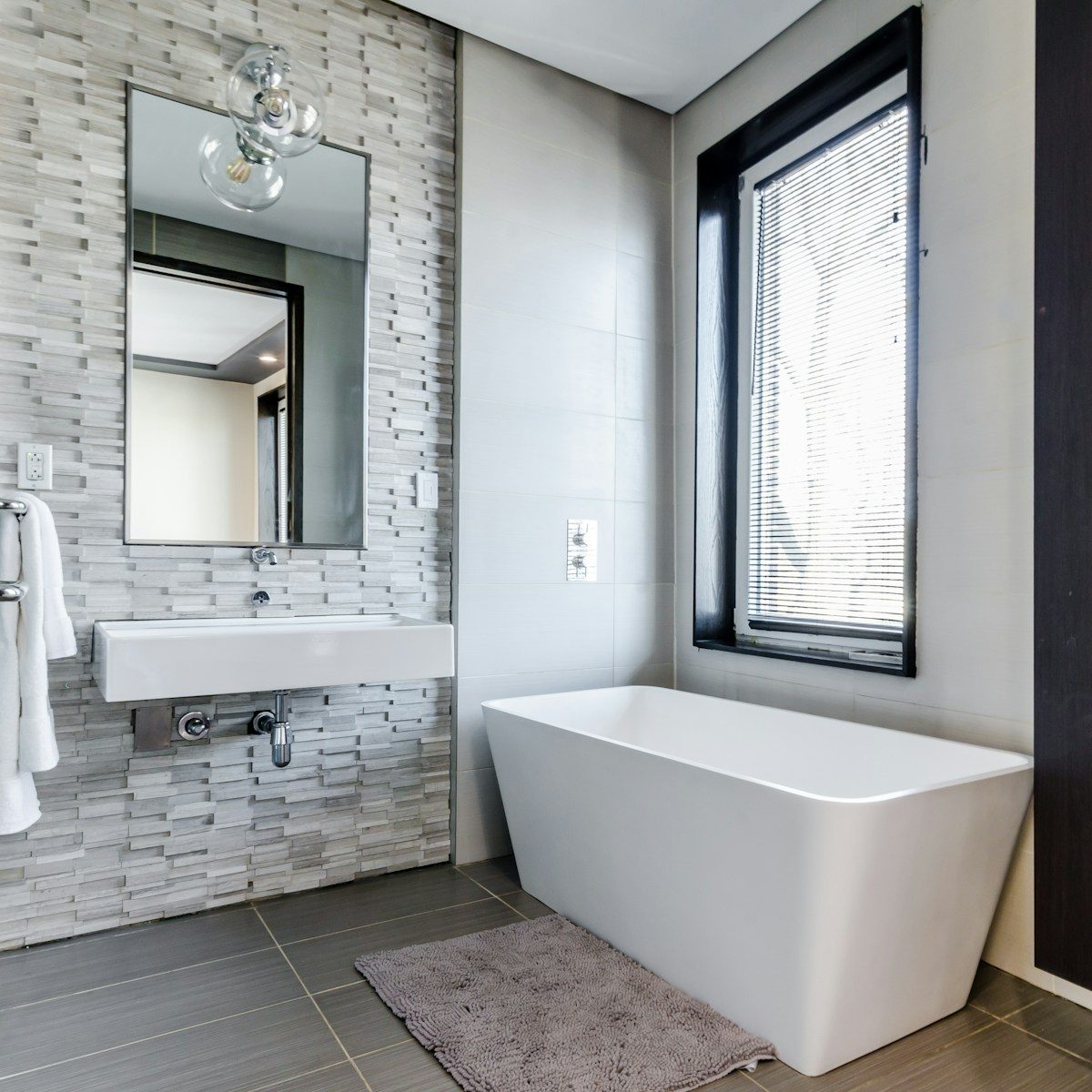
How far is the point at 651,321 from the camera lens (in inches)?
128

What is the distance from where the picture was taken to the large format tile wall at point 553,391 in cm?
283

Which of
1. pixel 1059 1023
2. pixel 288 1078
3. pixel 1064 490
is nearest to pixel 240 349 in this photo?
pixel 288 1078

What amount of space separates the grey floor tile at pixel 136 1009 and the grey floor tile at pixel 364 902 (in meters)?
0.21

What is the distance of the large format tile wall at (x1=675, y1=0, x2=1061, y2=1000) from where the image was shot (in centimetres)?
207

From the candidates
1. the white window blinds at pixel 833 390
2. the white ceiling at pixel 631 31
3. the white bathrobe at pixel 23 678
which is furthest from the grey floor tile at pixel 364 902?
the white ceiling at pixel 631 31

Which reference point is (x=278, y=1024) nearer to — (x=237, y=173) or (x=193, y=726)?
(x=193, y=726)

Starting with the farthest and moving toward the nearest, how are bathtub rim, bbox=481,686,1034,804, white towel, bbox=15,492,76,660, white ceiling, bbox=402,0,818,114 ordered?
white ceiling, bbox=402,0,818,114, white towel, bbox=15,492,76,660, bathtub rim, bbox=481,686,1034,804

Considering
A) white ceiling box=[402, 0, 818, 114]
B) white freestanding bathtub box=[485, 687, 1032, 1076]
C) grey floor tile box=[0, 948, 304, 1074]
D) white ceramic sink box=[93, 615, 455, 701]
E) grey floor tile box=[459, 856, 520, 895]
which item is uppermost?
white ceiling box=[402, 0, 818, 114]

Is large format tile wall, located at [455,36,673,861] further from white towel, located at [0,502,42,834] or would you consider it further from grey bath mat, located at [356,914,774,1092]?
white towel, located at [0,502,42,834]

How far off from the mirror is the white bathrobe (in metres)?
0.36

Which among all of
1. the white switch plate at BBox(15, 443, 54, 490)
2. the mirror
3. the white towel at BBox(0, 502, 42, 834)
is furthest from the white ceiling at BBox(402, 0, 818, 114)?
the white towel at BBox(0, 502, 42, 834)

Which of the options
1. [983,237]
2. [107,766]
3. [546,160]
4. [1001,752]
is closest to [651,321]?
[546,160]

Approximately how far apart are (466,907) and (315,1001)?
61 centimetres

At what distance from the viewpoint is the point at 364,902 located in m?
2.49
